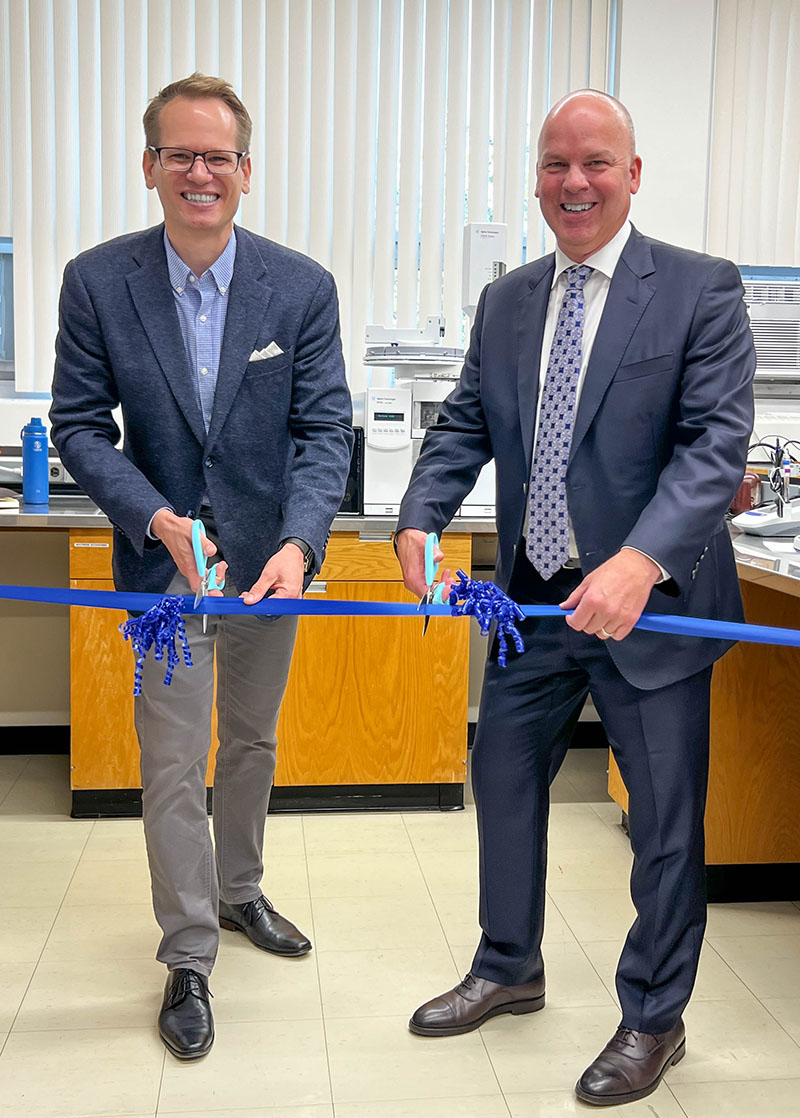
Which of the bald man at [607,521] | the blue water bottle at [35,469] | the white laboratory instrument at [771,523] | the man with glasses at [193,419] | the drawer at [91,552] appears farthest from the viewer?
the blue water bottle at [35,469]

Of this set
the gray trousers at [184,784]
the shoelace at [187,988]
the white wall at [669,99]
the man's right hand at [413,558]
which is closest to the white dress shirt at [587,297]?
the man's right hand at [413,558]

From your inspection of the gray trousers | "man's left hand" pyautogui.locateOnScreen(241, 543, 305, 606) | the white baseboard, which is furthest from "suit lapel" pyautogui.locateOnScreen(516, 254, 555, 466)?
the white baseboard

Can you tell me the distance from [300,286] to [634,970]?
4.68 feet

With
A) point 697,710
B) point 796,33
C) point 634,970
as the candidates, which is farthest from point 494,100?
point 634,970

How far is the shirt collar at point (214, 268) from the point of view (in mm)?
2182

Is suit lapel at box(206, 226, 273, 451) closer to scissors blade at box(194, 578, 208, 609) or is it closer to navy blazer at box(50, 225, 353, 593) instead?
navy blazer at box(50, 225, 353, 593)

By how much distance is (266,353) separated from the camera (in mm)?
2197

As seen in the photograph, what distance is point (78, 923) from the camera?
2.68m

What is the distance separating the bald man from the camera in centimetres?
185

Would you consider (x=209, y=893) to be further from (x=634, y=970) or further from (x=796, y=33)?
(x=796, y=33)

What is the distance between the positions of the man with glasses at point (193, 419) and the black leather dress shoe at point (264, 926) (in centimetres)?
32

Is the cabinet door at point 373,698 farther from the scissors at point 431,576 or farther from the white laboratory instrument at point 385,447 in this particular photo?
the scissors at point 431,576

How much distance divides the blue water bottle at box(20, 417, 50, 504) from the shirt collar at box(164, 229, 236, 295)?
1510 millimetres

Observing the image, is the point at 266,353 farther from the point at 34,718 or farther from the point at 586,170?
the point at 34,718
